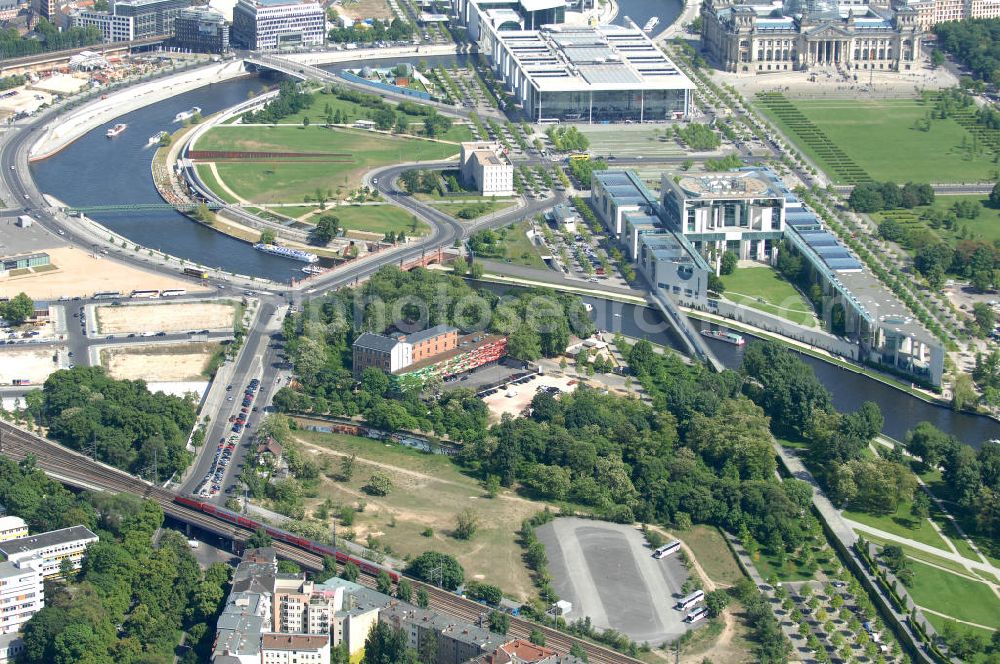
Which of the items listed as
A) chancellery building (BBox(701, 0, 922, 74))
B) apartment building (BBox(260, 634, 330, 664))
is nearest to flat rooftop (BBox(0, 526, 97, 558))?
apartment building (BBox(260, 634, 330, 664))

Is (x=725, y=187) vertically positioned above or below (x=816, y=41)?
below

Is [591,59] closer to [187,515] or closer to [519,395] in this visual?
[519,395]

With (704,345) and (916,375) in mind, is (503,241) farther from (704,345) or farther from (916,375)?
(916,375)

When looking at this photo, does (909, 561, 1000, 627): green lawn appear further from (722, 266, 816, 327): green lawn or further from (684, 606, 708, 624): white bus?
(722, 266, 816, 327): green lawn

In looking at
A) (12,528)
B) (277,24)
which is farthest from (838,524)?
(277,24)

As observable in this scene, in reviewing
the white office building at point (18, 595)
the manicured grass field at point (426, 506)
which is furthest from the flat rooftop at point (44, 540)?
the manicured grass field at point (426, 506)

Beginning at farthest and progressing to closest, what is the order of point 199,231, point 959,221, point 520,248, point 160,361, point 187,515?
point 959,221, point 199,231, point 520,248, point 160,361, point 187,515
